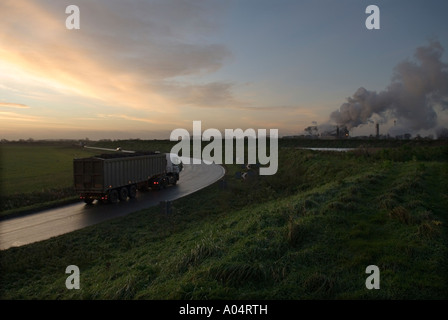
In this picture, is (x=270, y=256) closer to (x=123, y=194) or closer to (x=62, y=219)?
(x=62, y=219)

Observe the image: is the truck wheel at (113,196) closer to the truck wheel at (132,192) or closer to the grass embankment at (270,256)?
the truck wheel at (132,192)

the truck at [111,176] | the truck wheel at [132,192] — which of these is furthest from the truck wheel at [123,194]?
the truck wheel at [132,192]

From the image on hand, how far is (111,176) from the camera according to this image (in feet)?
74.7

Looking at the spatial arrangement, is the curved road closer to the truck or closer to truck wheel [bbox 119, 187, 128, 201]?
truck wheel [bbox 119, 187, 128, 201]

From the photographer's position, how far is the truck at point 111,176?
22.3 metres

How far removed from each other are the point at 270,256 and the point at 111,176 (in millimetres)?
17392

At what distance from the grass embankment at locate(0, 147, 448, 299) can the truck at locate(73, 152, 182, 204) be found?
6.34 meters

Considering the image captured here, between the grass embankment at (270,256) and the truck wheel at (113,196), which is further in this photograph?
the truck wheel at (113,196)

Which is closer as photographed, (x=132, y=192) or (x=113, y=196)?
(x=113, y=196)

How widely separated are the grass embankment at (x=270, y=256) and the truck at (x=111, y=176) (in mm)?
6345

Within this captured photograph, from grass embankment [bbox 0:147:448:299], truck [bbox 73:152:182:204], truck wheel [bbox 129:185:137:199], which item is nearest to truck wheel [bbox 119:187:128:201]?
truck [bbox 73:152:182:204]

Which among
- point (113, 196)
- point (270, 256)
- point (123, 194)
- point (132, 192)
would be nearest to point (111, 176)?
point (113, 196)
